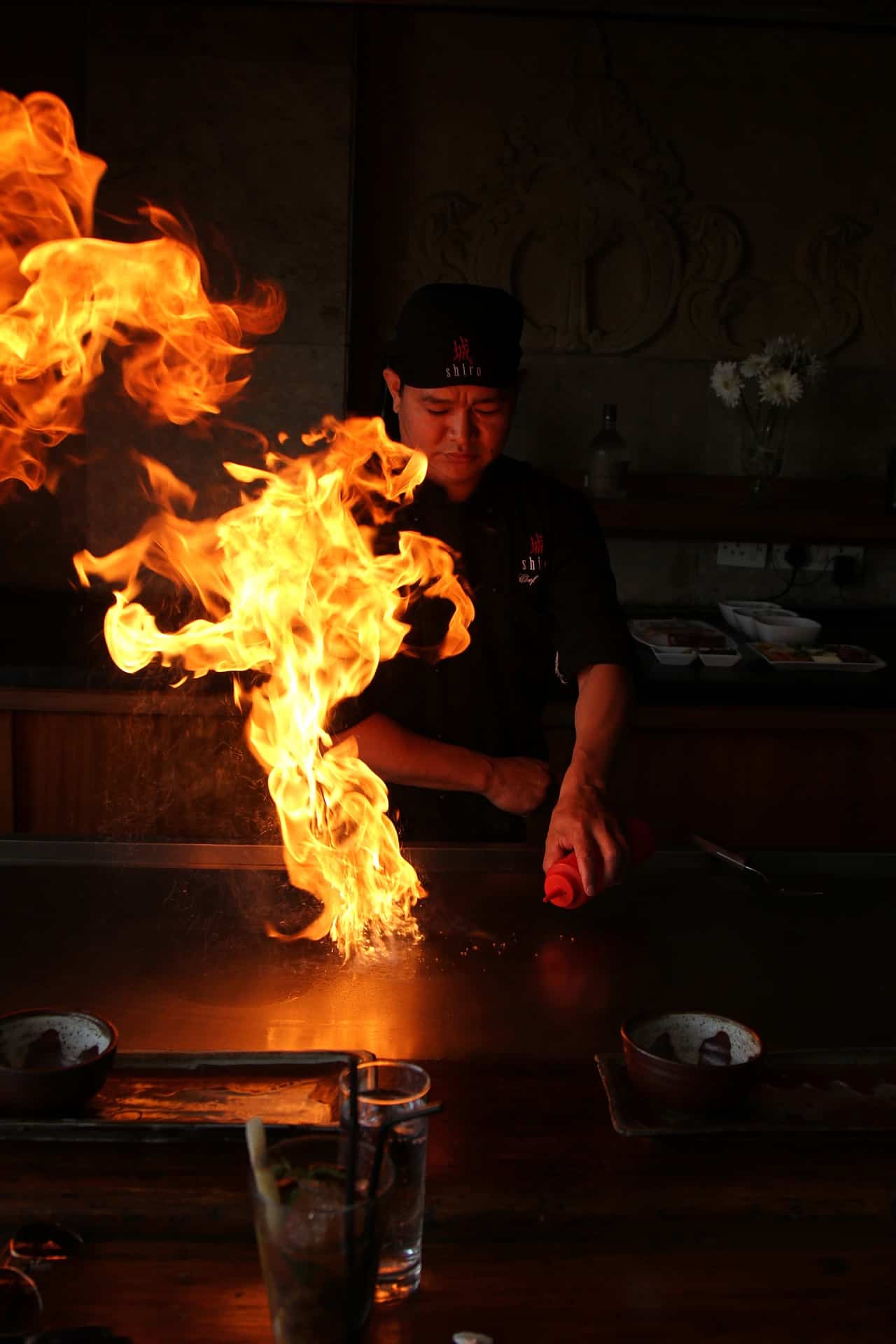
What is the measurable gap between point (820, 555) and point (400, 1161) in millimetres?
4085

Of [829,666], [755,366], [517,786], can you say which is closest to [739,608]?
[829,666]

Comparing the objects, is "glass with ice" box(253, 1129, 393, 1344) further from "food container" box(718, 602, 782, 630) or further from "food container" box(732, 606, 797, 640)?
"food container" box(718, 602, 782, 630)

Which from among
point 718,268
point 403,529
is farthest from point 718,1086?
point 718,268

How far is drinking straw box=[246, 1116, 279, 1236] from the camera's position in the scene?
3.86 feet

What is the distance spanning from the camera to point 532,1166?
1565 mm

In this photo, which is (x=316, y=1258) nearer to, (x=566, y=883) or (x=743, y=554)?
(x=566, y=883)

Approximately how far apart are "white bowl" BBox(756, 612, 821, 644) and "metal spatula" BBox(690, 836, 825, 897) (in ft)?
6.66

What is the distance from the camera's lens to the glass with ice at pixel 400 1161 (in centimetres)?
133

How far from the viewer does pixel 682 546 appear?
16.4 ft

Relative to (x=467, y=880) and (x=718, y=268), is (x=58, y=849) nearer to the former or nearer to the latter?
(x=467, y=880)

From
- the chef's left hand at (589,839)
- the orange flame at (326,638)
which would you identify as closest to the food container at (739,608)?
the orange flame at (326,638)

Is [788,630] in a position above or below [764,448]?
below

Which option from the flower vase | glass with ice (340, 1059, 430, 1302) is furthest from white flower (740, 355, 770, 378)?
glass with ice (340, 1059, 430, 1302)

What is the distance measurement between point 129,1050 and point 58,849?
0.80 meters
